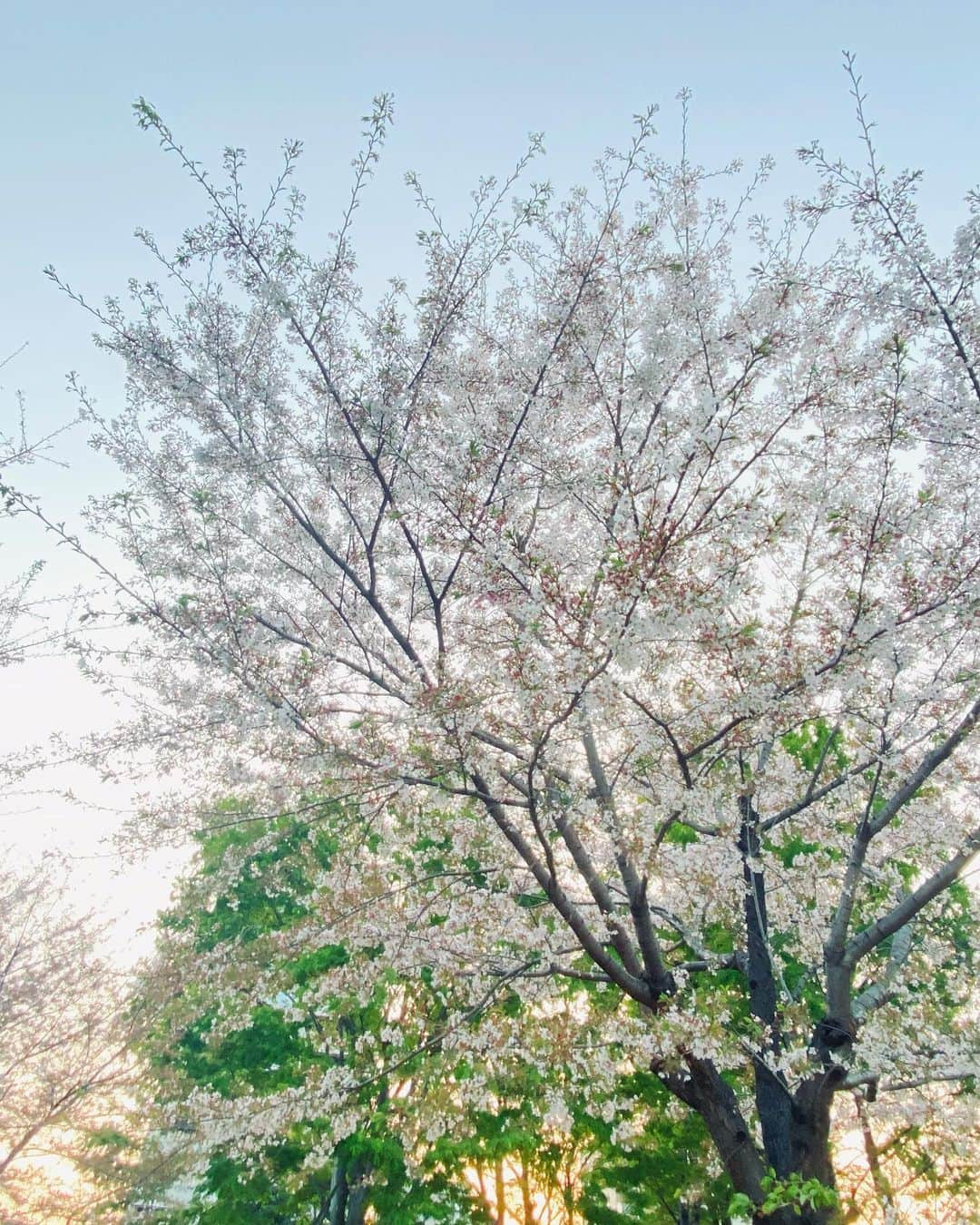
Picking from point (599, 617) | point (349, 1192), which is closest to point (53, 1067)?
point (349, 1192)

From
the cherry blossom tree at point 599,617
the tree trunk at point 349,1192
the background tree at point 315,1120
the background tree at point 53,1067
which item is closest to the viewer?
the cherry blossom tree at point 599,617

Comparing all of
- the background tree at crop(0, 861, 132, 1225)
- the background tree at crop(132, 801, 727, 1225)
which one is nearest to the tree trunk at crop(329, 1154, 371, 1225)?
the background tree at crop(132, 801, 727, 1225)

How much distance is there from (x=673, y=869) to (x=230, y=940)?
9.94 m

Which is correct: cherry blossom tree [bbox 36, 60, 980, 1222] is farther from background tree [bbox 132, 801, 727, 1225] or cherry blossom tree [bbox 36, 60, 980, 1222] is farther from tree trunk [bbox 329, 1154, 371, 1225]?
tree trunk [bbox 329, 1154, 371, 1225]

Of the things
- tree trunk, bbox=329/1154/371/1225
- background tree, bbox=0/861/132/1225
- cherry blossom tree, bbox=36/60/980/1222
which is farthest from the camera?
tree trunk, bbox=329/1154/371/1225

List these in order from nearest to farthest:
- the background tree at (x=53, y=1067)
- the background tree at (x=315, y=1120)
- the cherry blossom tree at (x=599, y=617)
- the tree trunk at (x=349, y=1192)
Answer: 1. the cherry blossom tree at (x=599, y=617)
2. the background tree at (x=315, y=1120)
3. the background tree at (x=53, y=1067)
4. the tree trunk at (x=349, y=1192)

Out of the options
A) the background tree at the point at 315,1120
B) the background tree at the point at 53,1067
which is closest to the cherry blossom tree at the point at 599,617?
the background tree at the point at 315,1120

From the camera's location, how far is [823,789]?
6066 millimetres

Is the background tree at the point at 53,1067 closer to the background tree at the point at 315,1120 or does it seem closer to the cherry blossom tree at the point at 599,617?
the background tree at the point at 315,1120

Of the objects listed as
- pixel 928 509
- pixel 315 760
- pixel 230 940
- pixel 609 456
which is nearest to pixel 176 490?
pixel 315 760

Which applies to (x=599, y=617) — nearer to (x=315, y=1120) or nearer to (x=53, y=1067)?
(x=315, y=1120)

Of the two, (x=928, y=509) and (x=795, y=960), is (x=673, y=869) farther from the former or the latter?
(x=795, y=960)

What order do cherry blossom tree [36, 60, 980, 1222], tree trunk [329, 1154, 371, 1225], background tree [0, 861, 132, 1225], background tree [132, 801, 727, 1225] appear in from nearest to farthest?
cherry blossom tree [36, 60, 980, 1222]
background tree [132, 801, 727, 1225]
background tree [0, 861, 132, 1225]
tree trunk [329, 1154, 371, 1225]

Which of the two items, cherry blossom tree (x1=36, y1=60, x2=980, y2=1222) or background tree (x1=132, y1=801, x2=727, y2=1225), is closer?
cherry blossom tree (x1=36, y1=60, x2=980, y2=1222)
